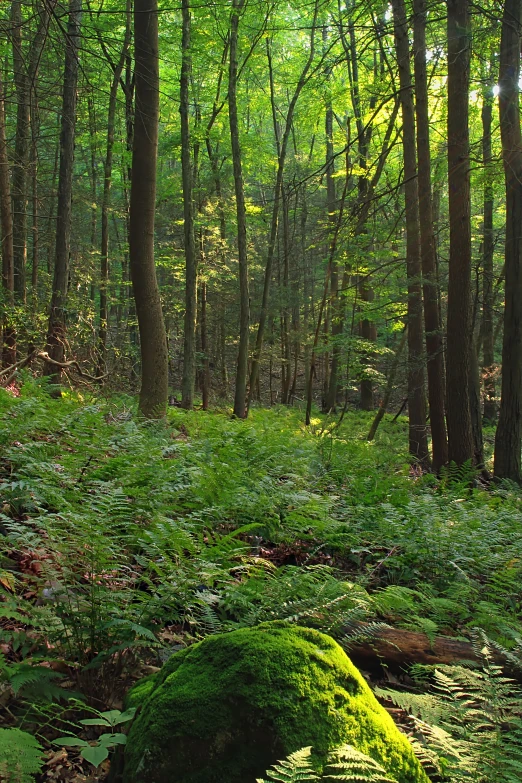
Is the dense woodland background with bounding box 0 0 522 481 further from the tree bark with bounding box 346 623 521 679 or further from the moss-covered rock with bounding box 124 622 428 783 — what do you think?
the tree bark with bounding box 346 623 521 679

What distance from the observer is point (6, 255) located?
12.0 m

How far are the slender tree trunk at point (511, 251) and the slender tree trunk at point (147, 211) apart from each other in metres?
5.60

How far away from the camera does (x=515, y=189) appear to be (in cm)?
898

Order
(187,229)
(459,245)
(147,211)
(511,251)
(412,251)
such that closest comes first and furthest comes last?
(147,211)
(459,245)
(511,251)
(412,251)
(187,229)

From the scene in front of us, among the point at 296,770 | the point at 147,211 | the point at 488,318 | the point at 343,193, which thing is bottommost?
the point at 296,770

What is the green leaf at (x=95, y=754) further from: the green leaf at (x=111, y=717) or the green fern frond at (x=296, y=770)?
the green fern frond at (x=296, y=770)

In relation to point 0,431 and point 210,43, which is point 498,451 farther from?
point 210,43

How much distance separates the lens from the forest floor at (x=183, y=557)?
236 cm

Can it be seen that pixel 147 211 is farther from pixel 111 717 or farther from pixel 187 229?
pixel 111 717

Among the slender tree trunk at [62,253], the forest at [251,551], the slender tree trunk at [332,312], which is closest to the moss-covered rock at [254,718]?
the forest at [251,551]

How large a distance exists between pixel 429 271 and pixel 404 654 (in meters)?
9.09

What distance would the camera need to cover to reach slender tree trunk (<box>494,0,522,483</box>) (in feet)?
28.2

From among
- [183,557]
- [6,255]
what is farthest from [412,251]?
[183,557]

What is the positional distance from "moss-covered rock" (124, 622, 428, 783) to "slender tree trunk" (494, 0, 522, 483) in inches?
343
